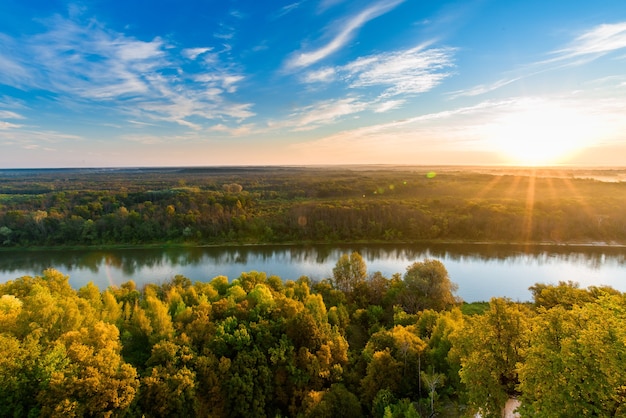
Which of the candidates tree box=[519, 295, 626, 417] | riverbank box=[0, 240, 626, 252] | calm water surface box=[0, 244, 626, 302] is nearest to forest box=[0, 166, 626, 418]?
tree box=[519, 295, 626, 417]

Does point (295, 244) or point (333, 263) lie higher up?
point (295, 244)

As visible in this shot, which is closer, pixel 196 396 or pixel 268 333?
pixel 196 396

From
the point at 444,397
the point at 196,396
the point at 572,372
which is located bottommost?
the point at 444,397

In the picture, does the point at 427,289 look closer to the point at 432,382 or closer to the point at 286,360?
the point at 432,382

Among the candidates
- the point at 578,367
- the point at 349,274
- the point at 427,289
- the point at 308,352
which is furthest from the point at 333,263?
the point at 578,367

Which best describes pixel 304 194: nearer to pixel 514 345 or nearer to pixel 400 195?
pixel 400 195

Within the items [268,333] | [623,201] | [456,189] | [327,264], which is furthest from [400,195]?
[268,333]
